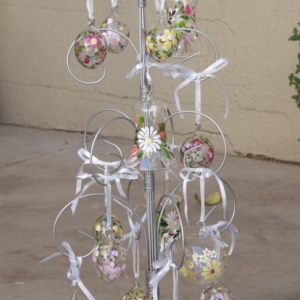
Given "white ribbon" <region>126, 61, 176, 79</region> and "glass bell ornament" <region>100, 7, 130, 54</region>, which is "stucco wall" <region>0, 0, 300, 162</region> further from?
"white ribbon" <region>126, 61, 176, 79</region>

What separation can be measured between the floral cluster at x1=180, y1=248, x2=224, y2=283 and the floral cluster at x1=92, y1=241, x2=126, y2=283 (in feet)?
0.67

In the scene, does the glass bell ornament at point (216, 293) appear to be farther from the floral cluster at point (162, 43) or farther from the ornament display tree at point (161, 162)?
the floral cluster at point (162, 43)

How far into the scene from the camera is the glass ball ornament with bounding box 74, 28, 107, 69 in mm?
2305

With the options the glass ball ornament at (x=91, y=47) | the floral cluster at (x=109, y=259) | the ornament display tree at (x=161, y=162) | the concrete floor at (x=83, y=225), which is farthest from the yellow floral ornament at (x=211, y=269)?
the concrete floor at (x=83, y=225)

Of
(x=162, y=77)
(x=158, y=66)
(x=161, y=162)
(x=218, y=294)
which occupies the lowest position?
(x=218, y=294)

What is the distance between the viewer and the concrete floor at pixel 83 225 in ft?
11.3

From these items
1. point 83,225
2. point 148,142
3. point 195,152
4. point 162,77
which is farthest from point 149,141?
point 162,77

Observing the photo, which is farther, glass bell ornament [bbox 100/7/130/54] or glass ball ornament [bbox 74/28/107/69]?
glass bell ornament [bbox 100/7/130/54]

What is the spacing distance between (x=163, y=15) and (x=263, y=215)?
2226mm

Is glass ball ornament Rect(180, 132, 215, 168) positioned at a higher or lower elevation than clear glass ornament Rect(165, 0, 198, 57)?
lower

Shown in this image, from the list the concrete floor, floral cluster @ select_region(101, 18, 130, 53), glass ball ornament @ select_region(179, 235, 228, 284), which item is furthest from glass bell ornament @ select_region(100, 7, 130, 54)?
the concrete floor

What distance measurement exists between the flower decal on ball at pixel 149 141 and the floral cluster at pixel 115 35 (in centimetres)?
31

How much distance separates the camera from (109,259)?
7.62 feet

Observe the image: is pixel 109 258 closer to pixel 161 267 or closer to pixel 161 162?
pixel 161 267
